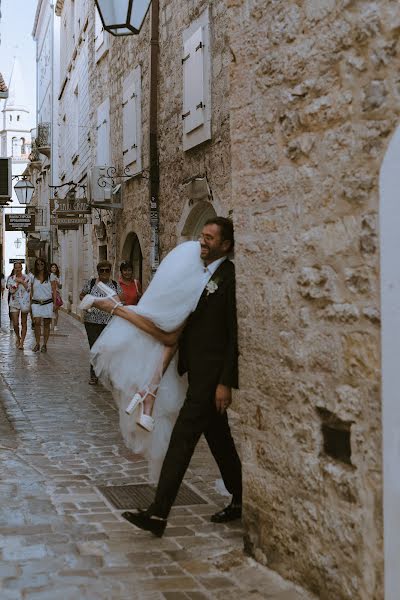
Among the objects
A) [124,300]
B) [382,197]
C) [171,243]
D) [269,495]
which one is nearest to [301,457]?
[269,495]

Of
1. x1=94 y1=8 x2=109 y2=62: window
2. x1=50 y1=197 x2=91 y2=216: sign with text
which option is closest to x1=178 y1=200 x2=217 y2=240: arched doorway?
x1=94 y1=8 x2=109 y2=62: window

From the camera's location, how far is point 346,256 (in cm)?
359

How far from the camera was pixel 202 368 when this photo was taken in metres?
4.87

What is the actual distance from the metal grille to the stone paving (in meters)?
0.07

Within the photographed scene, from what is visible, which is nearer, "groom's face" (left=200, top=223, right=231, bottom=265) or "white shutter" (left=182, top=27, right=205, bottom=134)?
"groom's face" (left=200, top=223, right=231, bottom=265)

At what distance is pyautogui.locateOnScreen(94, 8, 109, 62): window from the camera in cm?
1878

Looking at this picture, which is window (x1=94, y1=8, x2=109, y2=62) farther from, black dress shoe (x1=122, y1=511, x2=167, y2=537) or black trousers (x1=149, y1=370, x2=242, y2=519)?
black dress shoe (x1=122, y1=511, x2=167, y2=537)

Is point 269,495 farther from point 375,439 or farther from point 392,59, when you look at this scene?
point 392,59

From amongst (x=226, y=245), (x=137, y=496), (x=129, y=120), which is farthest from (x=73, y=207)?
(x=226, y=245)

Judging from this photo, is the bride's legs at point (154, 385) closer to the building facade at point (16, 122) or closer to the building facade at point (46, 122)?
Result: the building facade at point (46, 122)

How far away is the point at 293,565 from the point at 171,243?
9381 mm

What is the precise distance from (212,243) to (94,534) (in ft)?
5.73

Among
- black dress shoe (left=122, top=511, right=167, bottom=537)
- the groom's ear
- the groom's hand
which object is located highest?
the groom's ear

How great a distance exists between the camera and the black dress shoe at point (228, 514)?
5.19 meters
